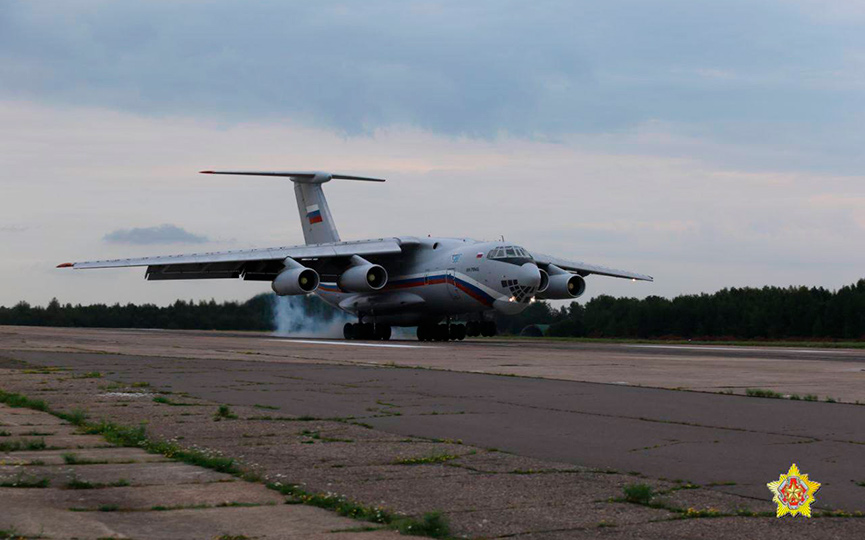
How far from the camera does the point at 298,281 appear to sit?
34.1 metres

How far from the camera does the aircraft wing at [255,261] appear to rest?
3612 centimetres

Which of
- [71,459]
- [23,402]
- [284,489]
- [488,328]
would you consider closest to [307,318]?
[488,328]

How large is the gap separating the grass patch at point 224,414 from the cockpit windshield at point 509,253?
920 inches

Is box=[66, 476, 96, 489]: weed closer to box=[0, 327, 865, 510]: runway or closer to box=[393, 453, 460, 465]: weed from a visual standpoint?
box=[393, 453, 460, 465]: weed

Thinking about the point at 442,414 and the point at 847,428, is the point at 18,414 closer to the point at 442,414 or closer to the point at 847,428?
the point at 442,414

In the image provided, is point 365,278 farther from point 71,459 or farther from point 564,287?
point 71,459

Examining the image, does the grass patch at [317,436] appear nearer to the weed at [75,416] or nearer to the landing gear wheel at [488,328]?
the weed at [75,416]

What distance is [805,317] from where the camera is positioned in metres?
48.8

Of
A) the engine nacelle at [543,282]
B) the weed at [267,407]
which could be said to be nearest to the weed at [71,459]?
the weed at [267,407]

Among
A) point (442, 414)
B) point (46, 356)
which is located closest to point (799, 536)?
point (442, 414)

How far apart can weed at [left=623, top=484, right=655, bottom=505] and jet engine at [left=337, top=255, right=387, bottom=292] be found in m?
29.1

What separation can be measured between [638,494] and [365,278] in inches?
1151

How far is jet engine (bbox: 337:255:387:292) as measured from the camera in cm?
3466

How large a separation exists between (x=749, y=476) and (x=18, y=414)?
21.1 feet
